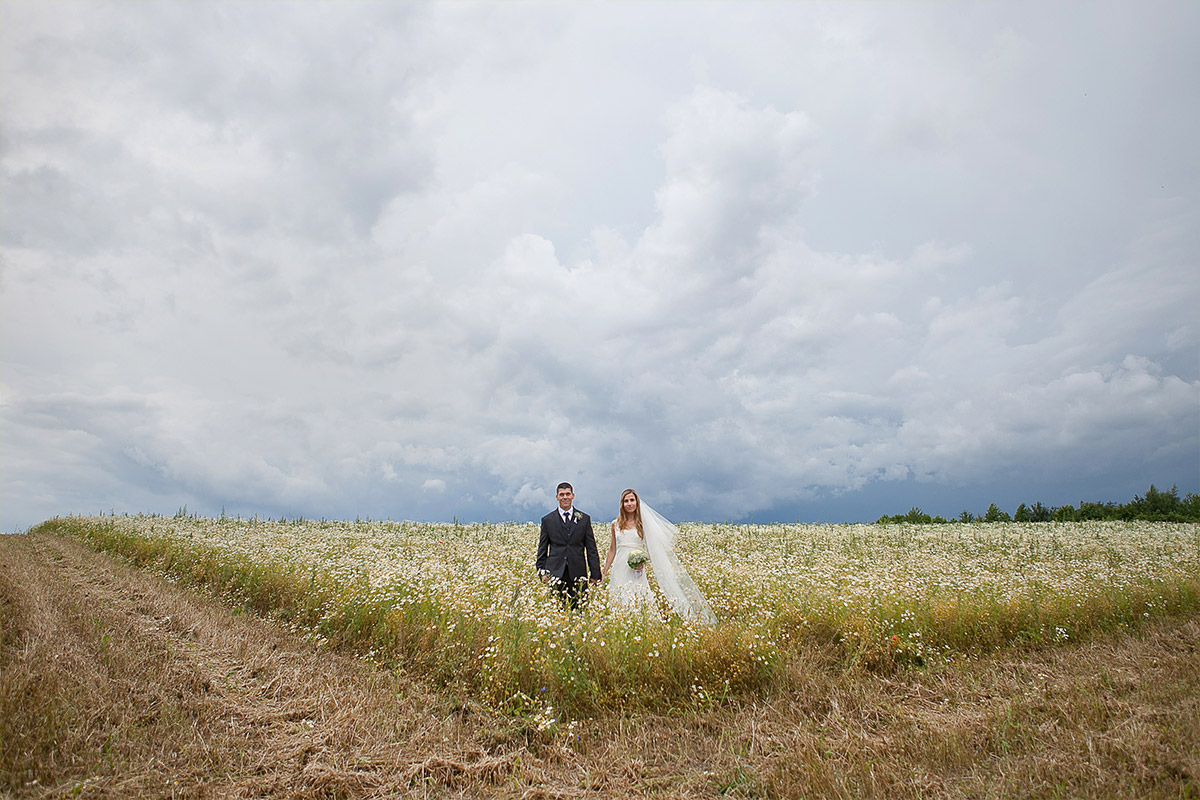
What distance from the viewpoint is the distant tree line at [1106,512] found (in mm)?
32094

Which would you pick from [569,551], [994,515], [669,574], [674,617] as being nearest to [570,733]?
[674,617]

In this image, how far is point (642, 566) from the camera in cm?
1139

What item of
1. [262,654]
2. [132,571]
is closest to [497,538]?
[132,571]

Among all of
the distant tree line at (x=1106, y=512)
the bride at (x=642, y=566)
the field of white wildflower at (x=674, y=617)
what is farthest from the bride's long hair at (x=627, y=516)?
the distant tree line at (x=1106, y=512)

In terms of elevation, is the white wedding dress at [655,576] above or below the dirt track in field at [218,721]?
above

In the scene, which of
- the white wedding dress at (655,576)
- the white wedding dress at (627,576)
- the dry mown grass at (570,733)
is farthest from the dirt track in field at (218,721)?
the white wedding dress at (627,576)

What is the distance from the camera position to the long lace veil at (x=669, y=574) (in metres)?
9.91

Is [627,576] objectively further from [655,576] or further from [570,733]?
[570,733]

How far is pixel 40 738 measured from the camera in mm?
5414

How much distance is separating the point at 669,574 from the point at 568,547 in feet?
6.91

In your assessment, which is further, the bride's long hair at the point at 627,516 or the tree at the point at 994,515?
the tree at the point at 994,515

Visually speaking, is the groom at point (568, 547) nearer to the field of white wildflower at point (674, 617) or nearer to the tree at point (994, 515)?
the field of white wildflower at point (674, 617)

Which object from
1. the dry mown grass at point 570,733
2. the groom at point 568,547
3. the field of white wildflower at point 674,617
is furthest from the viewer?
the groom at point 568,547

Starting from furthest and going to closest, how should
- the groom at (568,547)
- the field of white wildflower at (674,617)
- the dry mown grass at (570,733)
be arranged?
the groom at (568,547)
the field of white wildflower at (674,617)
the dry mown grass at (570,733)
